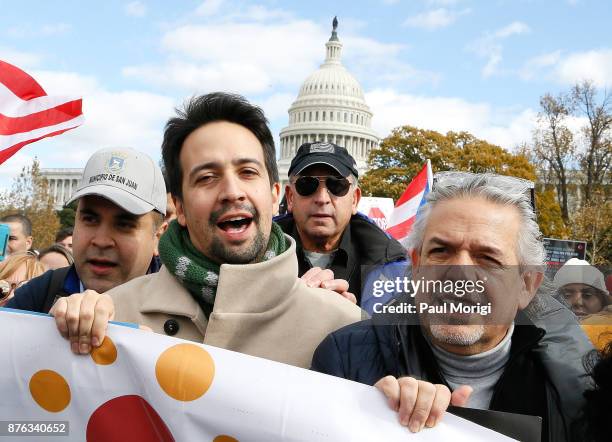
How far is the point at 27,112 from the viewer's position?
5156mm

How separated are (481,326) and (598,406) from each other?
34cm

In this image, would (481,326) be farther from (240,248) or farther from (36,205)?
(36,205)

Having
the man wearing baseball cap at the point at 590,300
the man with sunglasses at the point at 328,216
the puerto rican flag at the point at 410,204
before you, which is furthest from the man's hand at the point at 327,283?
the puerto rican flag at the point at 410,204

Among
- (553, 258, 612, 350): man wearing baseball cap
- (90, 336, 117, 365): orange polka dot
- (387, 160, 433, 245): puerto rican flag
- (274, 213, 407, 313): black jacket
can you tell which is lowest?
(90, 336, 117, 365): orange polka dot

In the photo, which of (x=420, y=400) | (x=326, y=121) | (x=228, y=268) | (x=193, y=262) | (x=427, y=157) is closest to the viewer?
(x=420, y=400)

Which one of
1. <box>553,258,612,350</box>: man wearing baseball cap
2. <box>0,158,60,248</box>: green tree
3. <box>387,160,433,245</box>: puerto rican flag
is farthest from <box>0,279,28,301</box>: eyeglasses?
<box>0,158,60,248</box>: green tree

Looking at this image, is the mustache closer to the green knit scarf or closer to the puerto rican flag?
the green knit scarf

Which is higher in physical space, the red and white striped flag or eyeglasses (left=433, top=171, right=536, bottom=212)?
the red and white striped flag

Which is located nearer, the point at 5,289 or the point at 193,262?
the point at 193,262

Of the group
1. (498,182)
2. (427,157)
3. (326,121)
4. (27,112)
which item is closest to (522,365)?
(498,182)

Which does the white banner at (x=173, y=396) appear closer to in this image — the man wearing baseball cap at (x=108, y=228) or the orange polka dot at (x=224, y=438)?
the orange polka dot at (x=224, y=438)

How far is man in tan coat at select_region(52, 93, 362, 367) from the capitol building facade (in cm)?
8517

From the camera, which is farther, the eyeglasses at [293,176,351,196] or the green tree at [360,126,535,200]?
the green tree at [360,126,535,200]

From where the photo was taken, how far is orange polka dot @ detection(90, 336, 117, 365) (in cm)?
222
